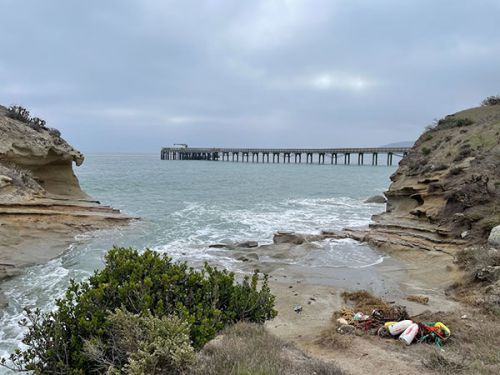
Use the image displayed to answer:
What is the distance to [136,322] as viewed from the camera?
13.7ft

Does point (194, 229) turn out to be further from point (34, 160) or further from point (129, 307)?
point (129, 307)

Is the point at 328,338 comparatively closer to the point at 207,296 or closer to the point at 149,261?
the point at 207,296

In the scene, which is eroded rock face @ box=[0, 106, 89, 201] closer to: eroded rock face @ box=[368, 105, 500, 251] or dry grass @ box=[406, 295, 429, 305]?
dry grass @ box=[406, 295, 429, 305]

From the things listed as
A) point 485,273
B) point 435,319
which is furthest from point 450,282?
point 435,319

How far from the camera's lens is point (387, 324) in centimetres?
670

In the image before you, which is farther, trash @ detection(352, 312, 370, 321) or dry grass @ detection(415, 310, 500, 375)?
trash @ detection(352, 312, 370, 321)

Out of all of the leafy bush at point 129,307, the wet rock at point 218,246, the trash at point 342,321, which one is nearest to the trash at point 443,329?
the trash at point 342,321

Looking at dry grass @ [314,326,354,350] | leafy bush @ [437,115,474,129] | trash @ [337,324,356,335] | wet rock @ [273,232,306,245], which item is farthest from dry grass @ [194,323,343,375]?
leafy bush @ [437,115,474,129]

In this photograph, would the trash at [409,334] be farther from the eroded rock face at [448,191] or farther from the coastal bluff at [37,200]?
the coastal bluff at [37,200]

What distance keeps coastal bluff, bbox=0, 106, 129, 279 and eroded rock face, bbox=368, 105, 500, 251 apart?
12503mm

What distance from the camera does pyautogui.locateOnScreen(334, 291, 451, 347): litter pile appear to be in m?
6.16

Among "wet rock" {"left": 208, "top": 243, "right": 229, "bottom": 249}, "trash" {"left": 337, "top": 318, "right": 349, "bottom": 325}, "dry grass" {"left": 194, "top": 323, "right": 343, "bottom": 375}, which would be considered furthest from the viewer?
"wet rock" {"left": 208, "top": 243, "right": 229, "bottom": 249}

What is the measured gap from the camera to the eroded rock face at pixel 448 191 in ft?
47.4

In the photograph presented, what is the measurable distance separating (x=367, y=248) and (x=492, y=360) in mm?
10606
